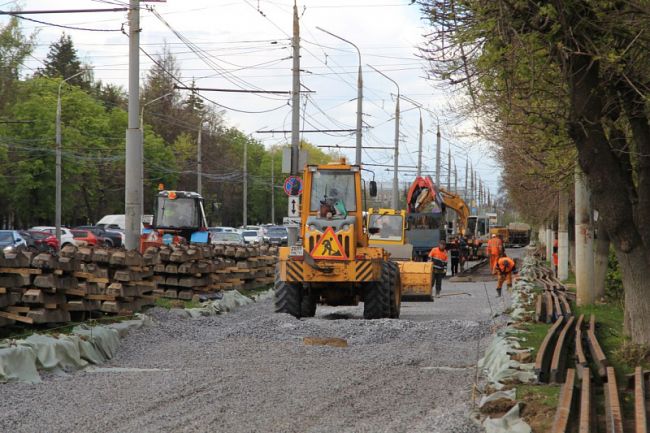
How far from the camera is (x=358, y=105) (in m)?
42.0

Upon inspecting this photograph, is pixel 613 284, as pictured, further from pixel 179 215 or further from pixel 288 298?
pixel 179 215

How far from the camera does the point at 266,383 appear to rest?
11.7 metres

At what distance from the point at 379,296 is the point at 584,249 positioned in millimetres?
6037

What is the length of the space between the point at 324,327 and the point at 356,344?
1.83 meters

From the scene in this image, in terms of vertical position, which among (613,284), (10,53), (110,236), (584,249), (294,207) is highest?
(10,53)

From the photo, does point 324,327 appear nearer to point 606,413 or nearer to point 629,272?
point 629,272

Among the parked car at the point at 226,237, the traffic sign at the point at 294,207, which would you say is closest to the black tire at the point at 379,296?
the traffic sign at the point at 294,207

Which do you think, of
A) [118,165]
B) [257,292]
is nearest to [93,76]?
[118,165]

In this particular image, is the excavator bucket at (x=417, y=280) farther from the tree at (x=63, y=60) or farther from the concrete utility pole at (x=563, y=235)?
the tree at (x=63, y=60)

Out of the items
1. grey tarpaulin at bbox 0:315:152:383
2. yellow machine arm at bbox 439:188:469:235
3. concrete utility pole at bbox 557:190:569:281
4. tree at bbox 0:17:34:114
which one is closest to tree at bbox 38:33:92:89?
tree at bbox 0:17:34:114

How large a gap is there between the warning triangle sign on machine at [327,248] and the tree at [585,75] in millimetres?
5836

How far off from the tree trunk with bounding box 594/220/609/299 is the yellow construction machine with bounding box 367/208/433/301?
3978 millimetres

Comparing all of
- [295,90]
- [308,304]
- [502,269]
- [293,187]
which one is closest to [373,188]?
[308,304]

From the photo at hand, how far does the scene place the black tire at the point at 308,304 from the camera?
69.2 feet
